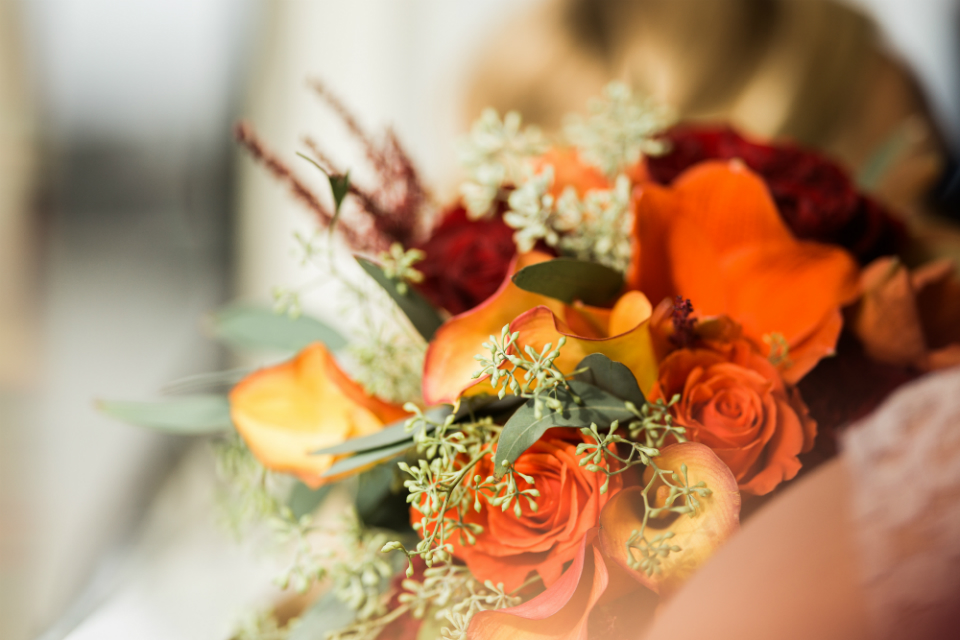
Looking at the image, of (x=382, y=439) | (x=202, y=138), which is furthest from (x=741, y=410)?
(x=202, y=138)

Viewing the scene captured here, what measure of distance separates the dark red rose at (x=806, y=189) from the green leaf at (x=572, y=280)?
0.13m

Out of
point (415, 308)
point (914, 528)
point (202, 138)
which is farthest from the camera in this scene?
point (202, 138)

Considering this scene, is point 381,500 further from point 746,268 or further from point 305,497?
point 746,268

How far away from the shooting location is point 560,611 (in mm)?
213

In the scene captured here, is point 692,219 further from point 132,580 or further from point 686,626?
point 132,580

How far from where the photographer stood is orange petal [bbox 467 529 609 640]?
0.21 m

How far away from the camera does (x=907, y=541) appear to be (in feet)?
0.61

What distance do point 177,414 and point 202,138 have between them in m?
1.01

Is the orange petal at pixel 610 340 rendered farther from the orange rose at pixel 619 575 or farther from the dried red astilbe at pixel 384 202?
the dried red astilbe at pixel 384 202

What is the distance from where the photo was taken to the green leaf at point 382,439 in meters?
0.25

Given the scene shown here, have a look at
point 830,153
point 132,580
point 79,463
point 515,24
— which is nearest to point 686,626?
point 132,580

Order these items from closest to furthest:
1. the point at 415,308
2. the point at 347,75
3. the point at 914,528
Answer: the point at 914,528 < the point at 415,308 < the point at 347,75

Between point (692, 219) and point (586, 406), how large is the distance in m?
0.12

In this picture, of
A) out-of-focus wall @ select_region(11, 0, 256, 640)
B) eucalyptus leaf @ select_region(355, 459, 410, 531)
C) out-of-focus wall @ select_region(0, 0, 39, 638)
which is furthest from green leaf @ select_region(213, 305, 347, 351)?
out-of-focus wall @ select_region(0, 0, 39, 638)
